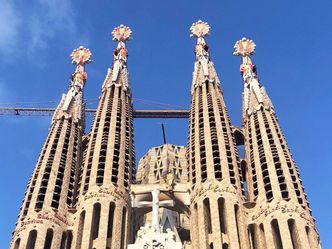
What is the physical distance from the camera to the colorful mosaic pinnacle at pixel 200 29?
217 feet

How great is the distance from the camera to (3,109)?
3214 inches

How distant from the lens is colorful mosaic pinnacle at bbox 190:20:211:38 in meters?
66.2

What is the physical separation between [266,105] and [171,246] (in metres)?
19.2

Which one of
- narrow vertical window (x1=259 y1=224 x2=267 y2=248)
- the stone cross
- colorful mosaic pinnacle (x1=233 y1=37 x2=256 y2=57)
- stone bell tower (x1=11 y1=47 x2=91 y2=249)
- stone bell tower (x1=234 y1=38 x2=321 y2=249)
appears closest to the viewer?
the stone cross

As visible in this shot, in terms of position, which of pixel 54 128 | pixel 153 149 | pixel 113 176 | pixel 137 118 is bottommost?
pixel 113 176

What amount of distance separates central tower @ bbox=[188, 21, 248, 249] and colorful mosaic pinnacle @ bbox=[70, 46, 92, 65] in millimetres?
11292

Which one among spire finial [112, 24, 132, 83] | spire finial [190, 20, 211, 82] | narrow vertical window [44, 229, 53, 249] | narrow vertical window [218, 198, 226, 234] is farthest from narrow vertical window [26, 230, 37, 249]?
spire finial [190, 20, 211, 82]

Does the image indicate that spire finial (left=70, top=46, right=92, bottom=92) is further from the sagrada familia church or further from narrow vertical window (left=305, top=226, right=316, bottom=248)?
narrow vertical window (left=305, top=226, right=316, bottom=248)

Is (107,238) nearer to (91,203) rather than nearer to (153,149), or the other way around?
(91,203)

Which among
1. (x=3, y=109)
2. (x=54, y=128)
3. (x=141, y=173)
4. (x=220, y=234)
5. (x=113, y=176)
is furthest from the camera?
(x=3, y=109)

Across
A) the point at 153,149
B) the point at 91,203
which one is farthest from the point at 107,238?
the point at 153,149

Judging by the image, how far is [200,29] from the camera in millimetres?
66812

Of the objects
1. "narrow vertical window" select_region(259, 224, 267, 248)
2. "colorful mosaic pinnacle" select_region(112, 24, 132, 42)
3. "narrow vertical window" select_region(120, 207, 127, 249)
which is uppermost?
"colorful mosaic pinnacle" select_region(112, 24, 132, 42)

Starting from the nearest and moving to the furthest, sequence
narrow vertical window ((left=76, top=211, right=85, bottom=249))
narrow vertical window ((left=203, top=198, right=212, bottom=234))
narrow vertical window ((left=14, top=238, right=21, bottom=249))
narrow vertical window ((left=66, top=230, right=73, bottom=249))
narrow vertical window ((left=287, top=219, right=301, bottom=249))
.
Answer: narrow vertical window ((left=287, top=219, right=301, bottom=249)) → narrow vertical window ((left=14, top=238, right=21, bottom=249)) → narrow vertical window ((left=76, top=211, right=85, bottom=249)) → narrow vertical window ((left=203, top=198, right=212, bottom=234)) → narrow vertical window ((left=66, top=230, right=73, bottom=249))
